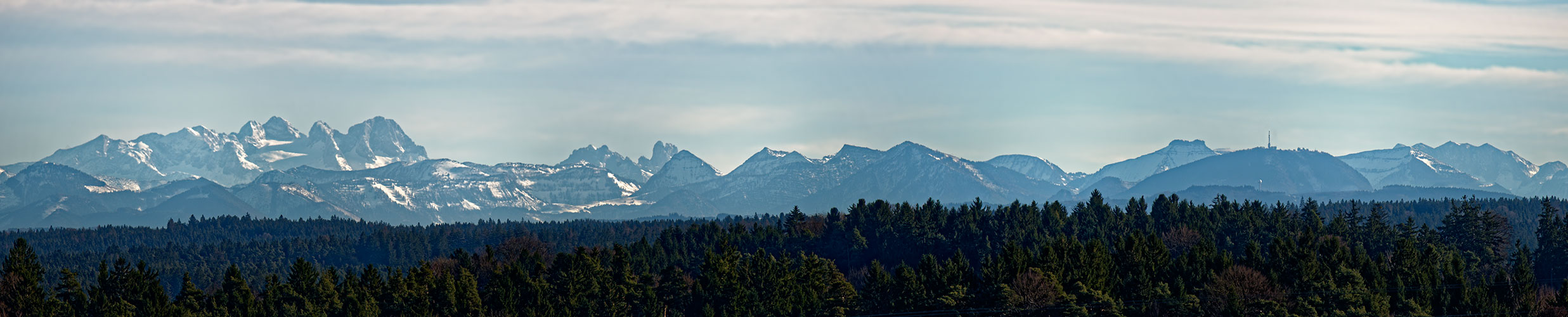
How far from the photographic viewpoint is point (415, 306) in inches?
6270

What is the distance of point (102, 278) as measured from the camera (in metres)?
174

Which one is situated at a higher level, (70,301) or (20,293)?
(20,293)

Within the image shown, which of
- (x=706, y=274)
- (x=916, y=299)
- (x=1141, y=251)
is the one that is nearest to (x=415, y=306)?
(x=706, y=274)

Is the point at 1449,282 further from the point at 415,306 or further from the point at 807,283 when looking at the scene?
the point at 415,306

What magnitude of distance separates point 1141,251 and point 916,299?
30.9 metres

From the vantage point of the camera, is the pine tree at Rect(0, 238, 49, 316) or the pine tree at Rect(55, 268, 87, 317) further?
the pine tree at Rect(55, 268, 87, 317)

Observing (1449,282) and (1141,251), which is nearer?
(1449,282)

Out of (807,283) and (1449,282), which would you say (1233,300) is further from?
(807,283)

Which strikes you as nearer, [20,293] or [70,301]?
[20,293]

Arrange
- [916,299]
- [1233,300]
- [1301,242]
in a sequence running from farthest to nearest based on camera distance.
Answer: [1301,242], [916,299], [1233,300]

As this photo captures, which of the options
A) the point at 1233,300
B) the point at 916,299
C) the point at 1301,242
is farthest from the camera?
the point at 1301,242

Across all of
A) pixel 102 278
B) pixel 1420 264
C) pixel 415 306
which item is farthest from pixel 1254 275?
pixel 102 278

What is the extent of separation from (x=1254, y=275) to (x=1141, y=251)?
15.5 meters

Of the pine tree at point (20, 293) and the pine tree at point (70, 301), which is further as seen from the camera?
the pine tree at point (70, 301)
